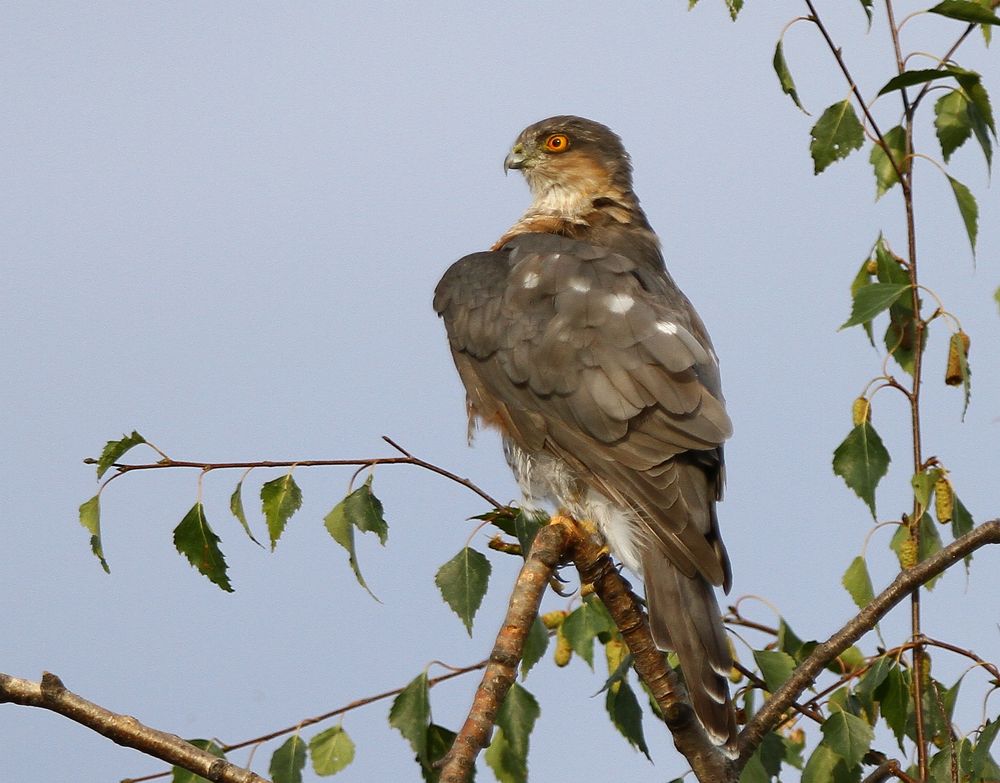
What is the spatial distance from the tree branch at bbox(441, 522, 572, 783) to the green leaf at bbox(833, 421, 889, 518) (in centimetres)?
97

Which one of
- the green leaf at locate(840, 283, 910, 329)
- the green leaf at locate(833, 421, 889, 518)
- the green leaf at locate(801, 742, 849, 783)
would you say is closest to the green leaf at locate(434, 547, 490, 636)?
the green leaf at locate(801, 742, 849, 783)

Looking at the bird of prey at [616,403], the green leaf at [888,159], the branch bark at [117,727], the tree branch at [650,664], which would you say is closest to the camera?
the branch bark at [117,727]

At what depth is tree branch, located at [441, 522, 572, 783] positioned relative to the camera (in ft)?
11.6

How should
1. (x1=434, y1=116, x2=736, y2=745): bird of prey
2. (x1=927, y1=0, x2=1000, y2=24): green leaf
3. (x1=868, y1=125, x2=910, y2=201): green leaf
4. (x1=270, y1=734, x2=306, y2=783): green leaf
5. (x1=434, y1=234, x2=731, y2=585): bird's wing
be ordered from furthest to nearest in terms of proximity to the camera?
(x1=868, y1=125, x2=910, y2=201): green leaf → (x1=434, y1=234, x2=731, y2=585): bird's wing → (x1=434, y1=116, x2=736, y2=745): bird of prey → (x1=270, y1=734, x2=306, y2=783): green leaf → (x1=927, y1=0, x2=1000, y2=24): green leaf

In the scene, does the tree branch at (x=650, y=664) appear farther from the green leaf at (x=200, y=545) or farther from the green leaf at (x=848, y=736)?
the green leaf at (x=200, y=545)

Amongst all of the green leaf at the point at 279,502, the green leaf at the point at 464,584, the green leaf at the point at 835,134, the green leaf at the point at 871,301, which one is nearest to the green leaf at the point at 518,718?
the green leaf at the point at 464,584

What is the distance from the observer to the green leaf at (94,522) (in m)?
4.29

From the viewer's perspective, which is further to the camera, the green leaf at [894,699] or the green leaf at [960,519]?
the green leaf at [960,519]

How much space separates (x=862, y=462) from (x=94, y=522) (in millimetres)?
2598

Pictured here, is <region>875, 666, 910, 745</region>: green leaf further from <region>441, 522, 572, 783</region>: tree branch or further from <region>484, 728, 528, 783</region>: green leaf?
<region>484, 728, 528, 783</region>: green leaf

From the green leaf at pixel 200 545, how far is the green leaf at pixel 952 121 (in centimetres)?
304

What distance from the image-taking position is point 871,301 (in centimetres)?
Answer: 427

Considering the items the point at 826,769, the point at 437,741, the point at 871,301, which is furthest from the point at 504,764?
the point at 871,301

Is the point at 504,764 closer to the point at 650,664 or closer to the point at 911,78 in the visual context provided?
the point at 650,664
